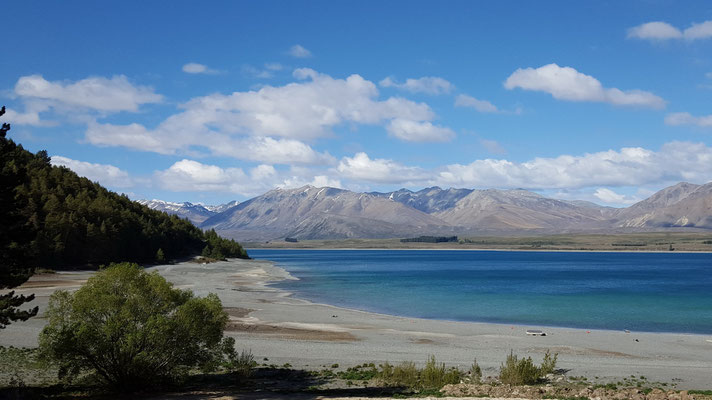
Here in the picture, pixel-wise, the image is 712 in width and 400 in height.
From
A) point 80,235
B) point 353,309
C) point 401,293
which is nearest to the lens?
point 353,309

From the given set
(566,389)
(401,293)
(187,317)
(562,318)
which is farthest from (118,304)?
(401,293)

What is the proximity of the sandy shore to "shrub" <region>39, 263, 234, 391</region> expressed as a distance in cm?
822

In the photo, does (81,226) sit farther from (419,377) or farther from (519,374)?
(519,374)

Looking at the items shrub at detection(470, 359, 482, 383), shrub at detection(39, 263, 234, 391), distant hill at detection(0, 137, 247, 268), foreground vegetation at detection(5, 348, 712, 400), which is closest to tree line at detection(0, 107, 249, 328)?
distant hill at detection(0, 137, 247, 268)

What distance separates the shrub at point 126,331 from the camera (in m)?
19.8

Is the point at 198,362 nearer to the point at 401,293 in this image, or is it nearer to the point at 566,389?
the point at 566,389

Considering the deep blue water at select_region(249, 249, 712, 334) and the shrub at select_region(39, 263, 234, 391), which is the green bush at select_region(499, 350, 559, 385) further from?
the deep blue water at select_region(249, 249, 712, 334)

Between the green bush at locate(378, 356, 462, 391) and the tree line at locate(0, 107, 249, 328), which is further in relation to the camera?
the tree line at locate(0, 107, 249, 328)

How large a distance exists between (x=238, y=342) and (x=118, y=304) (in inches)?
568

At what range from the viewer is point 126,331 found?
20141 mm

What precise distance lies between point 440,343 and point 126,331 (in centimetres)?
2249

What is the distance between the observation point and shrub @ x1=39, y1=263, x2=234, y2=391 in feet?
64.8

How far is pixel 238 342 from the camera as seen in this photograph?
3412 centimetres

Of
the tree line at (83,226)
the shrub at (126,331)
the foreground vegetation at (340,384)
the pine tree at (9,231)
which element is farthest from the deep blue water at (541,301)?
the pine tree at (9,231)
